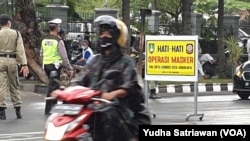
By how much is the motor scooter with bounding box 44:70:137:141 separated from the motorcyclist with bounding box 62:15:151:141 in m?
0.19

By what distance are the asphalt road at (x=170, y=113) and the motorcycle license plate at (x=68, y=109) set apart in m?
4.87

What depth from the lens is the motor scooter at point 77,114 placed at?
5.64 m

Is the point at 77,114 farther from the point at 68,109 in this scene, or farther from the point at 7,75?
the point at 7,75

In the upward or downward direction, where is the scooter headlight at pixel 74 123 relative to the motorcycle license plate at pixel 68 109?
downward

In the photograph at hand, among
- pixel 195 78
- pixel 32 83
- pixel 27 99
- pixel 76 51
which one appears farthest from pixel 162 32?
pixel 195 78

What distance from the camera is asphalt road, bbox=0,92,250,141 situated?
11438 millimetres

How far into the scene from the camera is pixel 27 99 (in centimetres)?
1712

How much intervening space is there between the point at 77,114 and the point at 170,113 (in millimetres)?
7800

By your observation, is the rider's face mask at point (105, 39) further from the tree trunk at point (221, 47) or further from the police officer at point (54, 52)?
the tree trunk at point (221, 47)

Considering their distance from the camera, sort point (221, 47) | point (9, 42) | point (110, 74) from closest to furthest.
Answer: point (110, 74) → point (9, 42) → point (221, 47)

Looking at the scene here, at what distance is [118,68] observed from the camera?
20.2ft

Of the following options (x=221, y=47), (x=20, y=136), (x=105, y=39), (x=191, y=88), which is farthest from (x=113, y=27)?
(x=221, y=47)

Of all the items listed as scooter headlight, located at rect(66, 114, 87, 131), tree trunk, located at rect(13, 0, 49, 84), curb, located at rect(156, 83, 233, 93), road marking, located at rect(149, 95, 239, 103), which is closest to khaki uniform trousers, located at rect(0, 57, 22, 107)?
road marking, located at rect(149, 95, 239, 103)

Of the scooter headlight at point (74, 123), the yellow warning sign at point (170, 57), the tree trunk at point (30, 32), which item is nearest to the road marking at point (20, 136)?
the yellow warning sign at point (170, 57)
